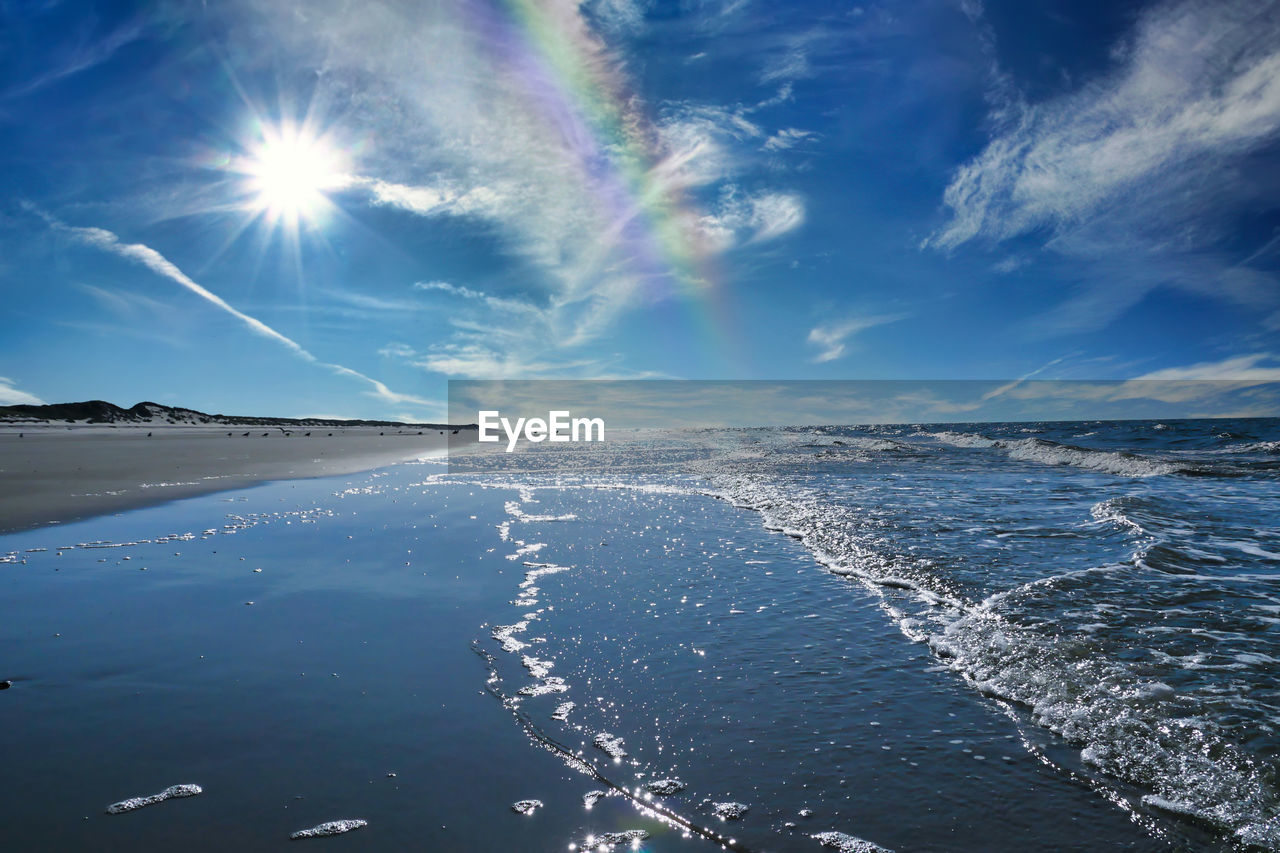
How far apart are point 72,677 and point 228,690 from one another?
1.43 metres

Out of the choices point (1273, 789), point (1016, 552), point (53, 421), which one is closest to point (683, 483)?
point (1016, 552)

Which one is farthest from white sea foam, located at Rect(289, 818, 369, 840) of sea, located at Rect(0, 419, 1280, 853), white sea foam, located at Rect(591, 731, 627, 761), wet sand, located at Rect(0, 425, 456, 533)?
wet sand, located at Rect(0, 425, 456, 533)

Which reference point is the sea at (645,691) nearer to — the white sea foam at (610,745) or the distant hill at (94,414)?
the white sea foam at (610,745)

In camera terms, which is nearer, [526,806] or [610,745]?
[526,806]

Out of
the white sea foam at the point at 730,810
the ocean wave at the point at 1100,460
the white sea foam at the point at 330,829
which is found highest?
the ocean wave at the point at 1100,460

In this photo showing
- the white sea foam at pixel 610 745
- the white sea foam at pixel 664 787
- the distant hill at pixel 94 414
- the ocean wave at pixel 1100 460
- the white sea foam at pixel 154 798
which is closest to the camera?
the white sea foam at pixel 154 798

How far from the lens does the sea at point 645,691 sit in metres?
3.42

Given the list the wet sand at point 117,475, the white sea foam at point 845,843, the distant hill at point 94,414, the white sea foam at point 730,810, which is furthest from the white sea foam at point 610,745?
the distant hill at point 94,414

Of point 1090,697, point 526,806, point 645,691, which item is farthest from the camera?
point 645,691

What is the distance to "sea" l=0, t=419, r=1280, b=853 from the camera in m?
3.42

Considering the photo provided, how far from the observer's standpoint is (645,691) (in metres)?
5.02

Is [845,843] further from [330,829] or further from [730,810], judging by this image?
[330,829]

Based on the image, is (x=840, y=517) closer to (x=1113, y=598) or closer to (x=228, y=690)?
(x=1113, y=598)

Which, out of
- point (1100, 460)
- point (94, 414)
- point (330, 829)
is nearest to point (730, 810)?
point (330, 829)
